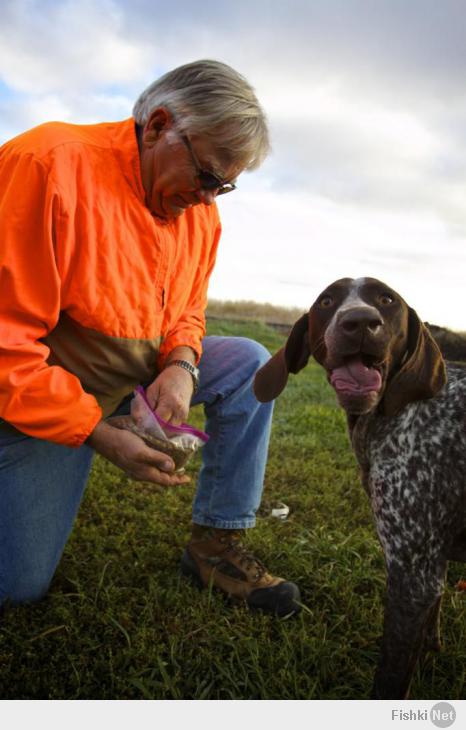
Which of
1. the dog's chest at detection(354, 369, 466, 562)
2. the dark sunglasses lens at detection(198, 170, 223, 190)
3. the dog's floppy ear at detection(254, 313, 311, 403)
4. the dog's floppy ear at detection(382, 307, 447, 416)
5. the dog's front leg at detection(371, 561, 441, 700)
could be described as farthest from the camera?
the dog's floppy ear at detection(254, 313, 311, 403)

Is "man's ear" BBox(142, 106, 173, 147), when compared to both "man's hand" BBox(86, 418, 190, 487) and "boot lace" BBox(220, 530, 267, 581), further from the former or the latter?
"boot lace" BBox(220, 530, 267, 581)

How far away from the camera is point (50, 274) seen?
8.74ft

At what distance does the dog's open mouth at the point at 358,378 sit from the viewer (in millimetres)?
2648

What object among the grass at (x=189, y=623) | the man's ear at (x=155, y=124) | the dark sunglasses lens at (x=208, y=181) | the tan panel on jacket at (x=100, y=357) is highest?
the man's ear at (x=155, y=124)

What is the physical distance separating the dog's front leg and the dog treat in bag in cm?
106

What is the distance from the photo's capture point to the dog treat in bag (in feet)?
9.30

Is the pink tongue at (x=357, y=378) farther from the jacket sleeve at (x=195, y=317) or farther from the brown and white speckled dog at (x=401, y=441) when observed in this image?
the jacket sleeve at (x=195, y=317)

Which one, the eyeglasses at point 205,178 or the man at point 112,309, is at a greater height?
the eyeglasses at point 205,178

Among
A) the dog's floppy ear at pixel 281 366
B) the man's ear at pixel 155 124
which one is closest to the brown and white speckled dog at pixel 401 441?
the dog's floppy ear at pixel 281 366

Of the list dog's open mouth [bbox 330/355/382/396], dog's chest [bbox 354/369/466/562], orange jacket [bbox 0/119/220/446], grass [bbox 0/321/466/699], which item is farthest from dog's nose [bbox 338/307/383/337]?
grass [bbox 0/321/466/699]

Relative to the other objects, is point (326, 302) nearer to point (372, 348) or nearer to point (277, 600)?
point (372, 348)

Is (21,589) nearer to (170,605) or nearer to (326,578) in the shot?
(170,605)

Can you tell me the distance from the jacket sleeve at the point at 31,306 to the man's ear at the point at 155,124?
1.81 ft

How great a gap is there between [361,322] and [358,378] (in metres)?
0.25
